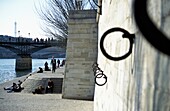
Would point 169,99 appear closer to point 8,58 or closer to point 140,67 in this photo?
point 140,67

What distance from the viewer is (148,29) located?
0.70 metres

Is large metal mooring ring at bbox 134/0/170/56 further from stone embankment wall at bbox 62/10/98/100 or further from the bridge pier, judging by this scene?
the bridge pier

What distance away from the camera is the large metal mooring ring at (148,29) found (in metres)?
0.69

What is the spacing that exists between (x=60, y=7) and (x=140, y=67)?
2572cm

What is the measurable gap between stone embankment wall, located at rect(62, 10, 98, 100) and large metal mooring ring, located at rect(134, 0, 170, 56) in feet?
46.4

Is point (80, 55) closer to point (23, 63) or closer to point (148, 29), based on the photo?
point (148, 29)

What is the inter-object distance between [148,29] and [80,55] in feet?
47.2

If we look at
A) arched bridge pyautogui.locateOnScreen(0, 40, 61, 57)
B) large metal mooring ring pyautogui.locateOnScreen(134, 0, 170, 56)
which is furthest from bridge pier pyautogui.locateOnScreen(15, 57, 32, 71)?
large metal mooring ring pyautogui.locateOnScreen(134, 0, 170, 56)

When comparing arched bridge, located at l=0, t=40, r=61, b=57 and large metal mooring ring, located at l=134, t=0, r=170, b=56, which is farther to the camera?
arched bridge, located at l=0, t=40, r=61, b=57

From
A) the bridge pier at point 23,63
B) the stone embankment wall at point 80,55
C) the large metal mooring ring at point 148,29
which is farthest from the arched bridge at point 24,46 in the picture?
the large metal mooring ring at point 148,29

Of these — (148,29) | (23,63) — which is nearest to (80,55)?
(148,29)

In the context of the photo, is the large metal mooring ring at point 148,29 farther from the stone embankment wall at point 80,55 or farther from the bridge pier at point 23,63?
the bridge pier at point 23,63

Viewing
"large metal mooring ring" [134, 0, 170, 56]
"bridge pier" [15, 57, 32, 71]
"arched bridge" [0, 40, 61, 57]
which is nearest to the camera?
"large metal mooring ring" [134, 0, 170, 56]

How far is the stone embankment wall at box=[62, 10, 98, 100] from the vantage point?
49.0ft
